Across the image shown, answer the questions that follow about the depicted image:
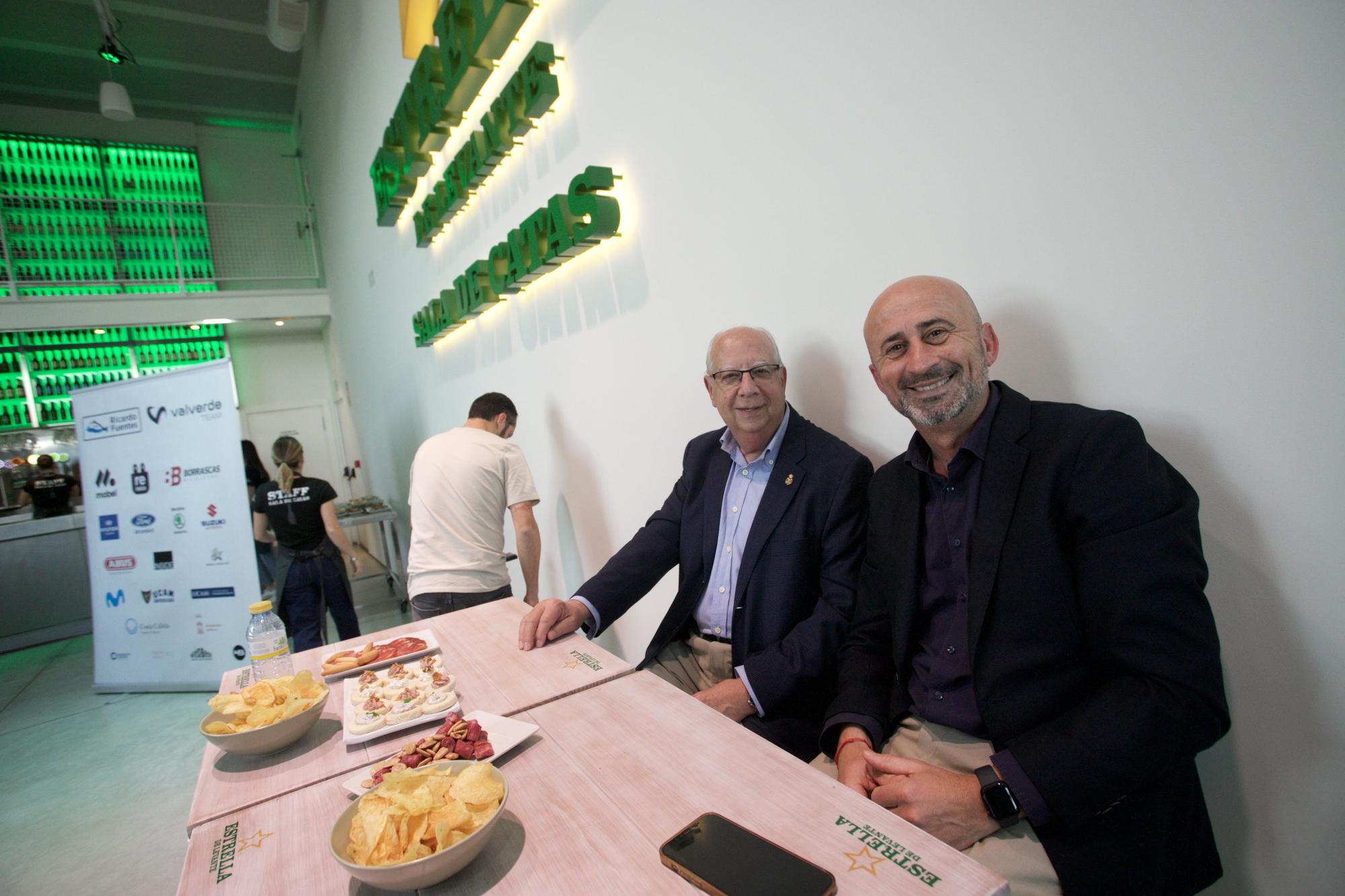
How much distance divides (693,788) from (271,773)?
2.73 ft

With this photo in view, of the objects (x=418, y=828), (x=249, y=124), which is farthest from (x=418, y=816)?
(x=249, y=124)

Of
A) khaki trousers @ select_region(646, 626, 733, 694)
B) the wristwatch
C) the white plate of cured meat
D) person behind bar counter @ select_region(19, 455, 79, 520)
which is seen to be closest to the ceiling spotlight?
person behind bar counter @ select_region(19, 455, 79, 520)

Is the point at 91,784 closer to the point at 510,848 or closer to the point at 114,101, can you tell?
the point at 510,848

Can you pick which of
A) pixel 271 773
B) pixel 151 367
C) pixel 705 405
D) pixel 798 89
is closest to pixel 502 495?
pixel 705 405

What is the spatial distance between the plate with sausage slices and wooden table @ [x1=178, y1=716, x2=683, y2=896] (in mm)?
541

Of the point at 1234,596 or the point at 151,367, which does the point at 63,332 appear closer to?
the point at 151,367

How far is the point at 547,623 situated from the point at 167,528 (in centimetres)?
405

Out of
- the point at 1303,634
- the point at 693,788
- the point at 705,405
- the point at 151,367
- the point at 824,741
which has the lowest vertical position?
the point at 824,741

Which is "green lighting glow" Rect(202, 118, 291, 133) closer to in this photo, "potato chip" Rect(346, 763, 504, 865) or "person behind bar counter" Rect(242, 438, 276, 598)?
"person behind bar counter" Rect(242, 438, 276, 598)

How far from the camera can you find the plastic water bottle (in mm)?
1635

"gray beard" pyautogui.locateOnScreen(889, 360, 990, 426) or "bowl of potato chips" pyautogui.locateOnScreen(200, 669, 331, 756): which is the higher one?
"gray beard" pyautogui.locateOnScreen(889, 360, 990, 426)

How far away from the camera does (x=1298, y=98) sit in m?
0.99

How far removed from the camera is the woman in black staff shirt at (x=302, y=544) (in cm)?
393

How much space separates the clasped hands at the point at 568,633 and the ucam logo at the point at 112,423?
4160mm
